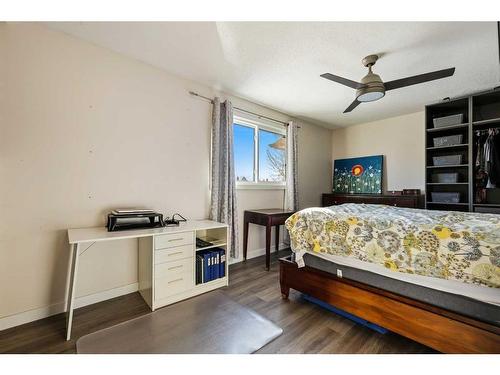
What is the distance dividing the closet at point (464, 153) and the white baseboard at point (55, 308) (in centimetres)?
412

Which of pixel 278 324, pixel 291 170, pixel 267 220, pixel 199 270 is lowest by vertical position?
pixel 278 324

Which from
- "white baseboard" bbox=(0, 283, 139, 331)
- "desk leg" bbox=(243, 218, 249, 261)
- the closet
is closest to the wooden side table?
"desk leg" bbox=(243, 218, 249, 261)

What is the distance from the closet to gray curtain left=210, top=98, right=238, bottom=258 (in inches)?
114

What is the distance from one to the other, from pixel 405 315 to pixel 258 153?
105 inches

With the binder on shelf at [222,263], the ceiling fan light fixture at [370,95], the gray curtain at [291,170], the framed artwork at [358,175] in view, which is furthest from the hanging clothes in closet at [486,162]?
the binder on shelf at [222,263]

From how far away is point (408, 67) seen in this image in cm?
221

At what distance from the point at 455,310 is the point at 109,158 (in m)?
2.84

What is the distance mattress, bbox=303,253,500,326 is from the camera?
3.92 ft

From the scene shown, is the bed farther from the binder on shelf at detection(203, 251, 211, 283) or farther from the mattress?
the binder on shelf at detection(203, 251, 211, 283)

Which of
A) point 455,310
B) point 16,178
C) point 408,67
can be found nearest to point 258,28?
point 408,67

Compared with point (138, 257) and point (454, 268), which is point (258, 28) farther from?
point (138, 257)

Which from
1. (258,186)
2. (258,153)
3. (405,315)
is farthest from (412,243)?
(258,153)

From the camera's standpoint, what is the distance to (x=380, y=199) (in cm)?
362

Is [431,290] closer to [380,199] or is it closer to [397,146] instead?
[380,199]
